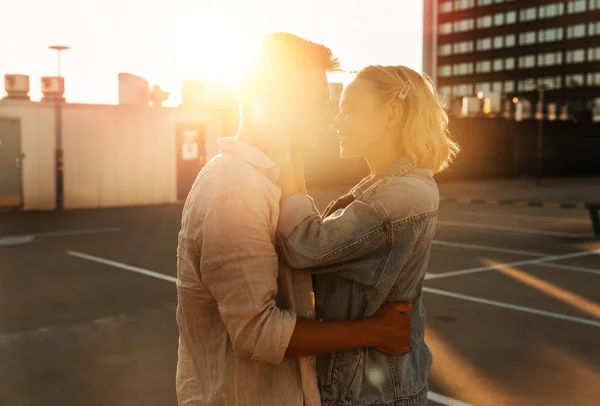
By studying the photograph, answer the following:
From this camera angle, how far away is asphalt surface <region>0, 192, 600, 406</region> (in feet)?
17.7

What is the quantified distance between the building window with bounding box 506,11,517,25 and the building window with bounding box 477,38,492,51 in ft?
12.8

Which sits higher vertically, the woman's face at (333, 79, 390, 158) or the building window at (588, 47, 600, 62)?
the building window at (588, 47, 600, 62)

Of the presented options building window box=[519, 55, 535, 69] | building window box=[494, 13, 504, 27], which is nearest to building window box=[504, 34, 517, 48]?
building window box=[494, 13, 504, 27]

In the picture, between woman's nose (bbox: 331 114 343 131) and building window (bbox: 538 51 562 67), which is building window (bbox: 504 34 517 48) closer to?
building window (bbox: 538 51 562 67)

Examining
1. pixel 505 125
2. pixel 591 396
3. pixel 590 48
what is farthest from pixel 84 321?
pixel 590 48

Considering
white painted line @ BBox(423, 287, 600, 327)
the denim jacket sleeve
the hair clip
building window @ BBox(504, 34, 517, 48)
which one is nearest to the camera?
the denim jacket sleeve

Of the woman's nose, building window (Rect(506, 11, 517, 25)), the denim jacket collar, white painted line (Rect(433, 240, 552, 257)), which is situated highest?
building window (Rect(506, 11, 517, 25))

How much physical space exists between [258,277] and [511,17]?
113m

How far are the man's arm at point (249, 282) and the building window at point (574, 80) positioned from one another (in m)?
107

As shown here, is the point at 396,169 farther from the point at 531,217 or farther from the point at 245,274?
the point at 531,217

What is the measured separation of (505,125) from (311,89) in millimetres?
44094

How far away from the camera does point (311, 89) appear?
1.94 meters

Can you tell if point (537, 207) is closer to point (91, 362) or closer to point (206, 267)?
point (91, 362)

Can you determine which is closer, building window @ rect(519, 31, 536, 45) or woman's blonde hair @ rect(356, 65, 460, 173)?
woman's blonde hair @ rect(356, 65, 460, 173)
